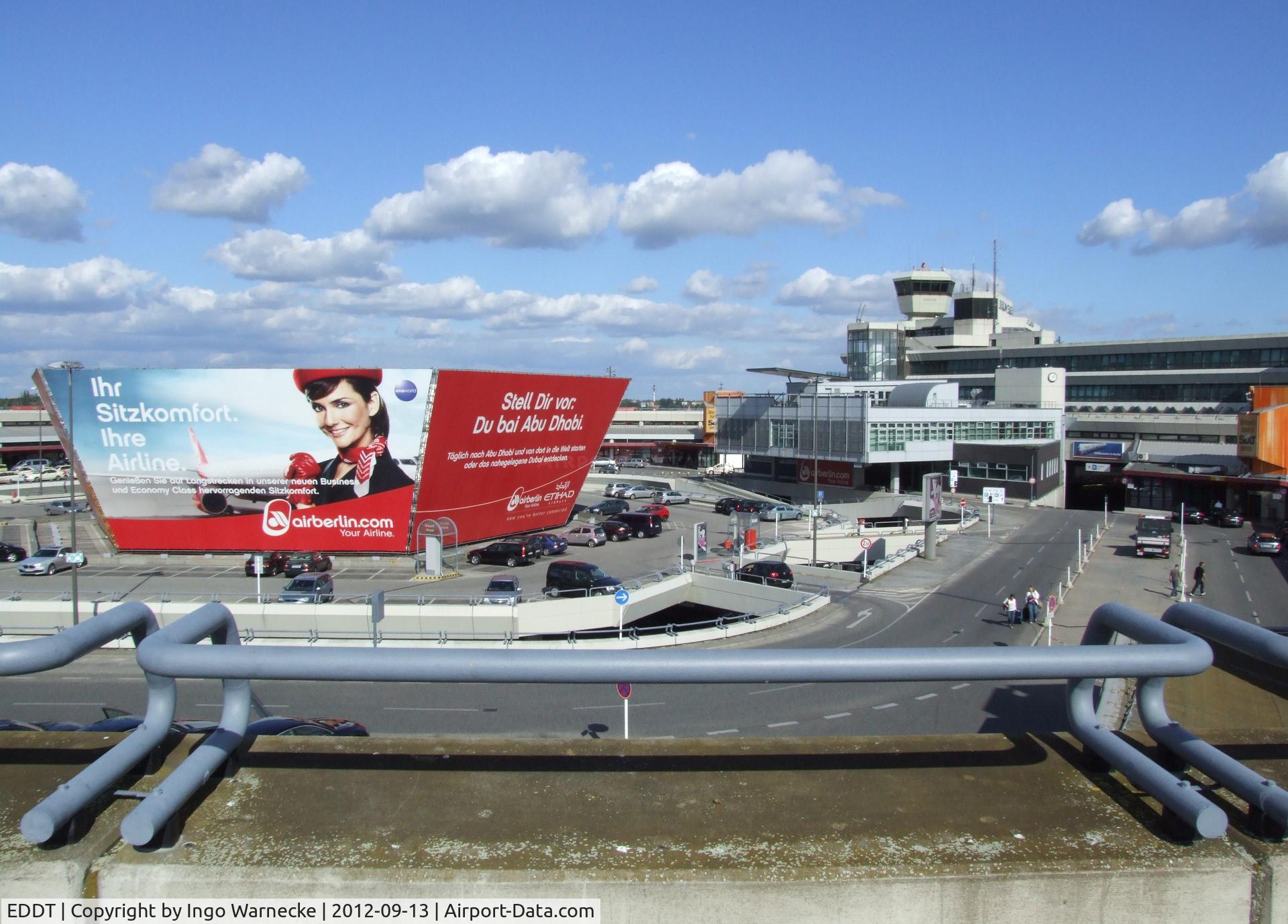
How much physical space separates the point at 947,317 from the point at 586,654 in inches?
3674

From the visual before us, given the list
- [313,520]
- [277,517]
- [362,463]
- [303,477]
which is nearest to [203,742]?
[362,463]

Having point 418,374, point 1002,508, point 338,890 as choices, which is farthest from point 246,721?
point 1002,508

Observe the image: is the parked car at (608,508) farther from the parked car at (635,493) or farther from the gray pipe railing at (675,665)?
the gray pipe railing at (675,665)

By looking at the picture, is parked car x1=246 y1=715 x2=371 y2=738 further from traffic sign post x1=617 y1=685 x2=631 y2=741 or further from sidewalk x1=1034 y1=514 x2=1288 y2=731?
sidewalk x1=1034 y1=514 x2=1288 y2=731

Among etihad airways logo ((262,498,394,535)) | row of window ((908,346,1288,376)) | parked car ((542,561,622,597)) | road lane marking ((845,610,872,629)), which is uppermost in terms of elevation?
row of window ((908,346,1288,376))

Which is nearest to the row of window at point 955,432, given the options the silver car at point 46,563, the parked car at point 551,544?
the parked car at point 551,544

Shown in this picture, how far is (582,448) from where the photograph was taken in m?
44.6

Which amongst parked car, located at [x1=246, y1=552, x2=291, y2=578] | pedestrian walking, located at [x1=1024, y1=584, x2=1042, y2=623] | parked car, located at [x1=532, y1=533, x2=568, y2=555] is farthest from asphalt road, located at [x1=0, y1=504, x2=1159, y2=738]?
parked car, located at [x1=532, y1=533, x2=568, y2=555]

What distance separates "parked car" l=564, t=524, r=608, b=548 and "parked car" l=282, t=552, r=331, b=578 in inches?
420

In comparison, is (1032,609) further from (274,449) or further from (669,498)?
(669,498)

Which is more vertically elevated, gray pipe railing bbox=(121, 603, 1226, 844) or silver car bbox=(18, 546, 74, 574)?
gray pipe railing bbox=(121, 603, 1226, 844)

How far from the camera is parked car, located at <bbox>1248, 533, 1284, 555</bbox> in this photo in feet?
130

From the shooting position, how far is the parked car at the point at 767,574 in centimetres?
3019

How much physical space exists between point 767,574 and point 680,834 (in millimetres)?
28211
